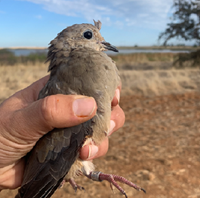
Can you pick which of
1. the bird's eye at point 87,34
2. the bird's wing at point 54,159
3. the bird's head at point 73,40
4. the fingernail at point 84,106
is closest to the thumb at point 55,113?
the fingernail at point 84,106

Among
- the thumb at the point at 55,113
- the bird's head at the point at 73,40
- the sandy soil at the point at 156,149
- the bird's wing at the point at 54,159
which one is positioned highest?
the bird's head at the point at 73,40

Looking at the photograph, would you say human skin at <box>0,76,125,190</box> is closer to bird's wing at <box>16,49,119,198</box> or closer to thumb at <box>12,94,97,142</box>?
thumb at <box>12,94,97,142</box>

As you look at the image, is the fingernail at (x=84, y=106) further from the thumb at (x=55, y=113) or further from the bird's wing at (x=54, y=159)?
the bird's wing at (x=54, y=159)

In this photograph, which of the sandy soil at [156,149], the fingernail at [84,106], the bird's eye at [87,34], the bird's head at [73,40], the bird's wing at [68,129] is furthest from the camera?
the sandy soil at [156,149]

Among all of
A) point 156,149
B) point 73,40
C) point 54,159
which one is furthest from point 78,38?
point 156,149

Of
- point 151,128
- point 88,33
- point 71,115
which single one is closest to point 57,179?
point 71,115

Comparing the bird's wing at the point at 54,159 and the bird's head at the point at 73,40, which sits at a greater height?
the bird's head at the point at 73,40

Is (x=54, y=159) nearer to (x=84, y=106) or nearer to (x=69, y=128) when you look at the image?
(x=69, y=128)
